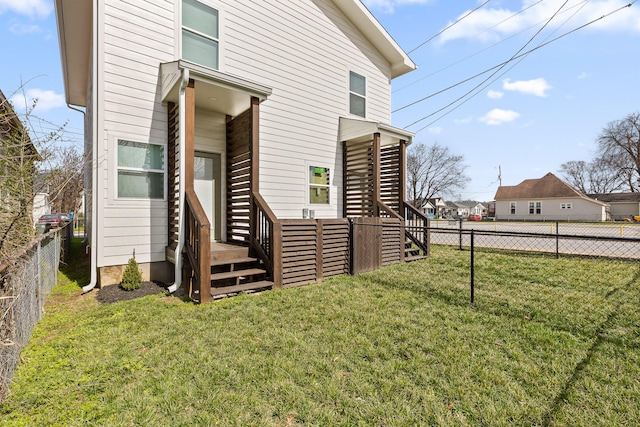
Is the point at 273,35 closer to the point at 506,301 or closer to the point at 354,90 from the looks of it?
the point at 354,90

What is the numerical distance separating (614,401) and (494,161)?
163ft

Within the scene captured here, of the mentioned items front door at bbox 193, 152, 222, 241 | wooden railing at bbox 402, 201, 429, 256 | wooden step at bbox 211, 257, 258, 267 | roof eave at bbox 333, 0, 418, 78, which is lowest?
wooden step at bbox 211, 257, 258, 267

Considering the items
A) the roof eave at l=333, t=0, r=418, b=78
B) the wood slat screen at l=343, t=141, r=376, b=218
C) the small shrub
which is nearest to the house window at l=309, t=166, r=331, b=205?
the wood slat screen at l=343, t=141, r=376, b=218

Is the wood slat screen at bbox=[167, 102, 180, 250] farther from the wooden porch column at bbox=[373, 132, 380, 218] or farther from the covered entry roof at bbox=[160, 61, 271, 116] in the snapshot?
the wooden porch column at bbox=[373, 132, 380, 218]

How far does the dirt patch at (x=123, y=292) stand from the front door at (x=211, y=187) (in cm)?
165

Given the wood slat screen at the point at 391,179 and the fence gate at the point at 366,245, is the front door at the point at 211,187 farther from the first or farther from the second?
the wood slat screen at the point at 391,179

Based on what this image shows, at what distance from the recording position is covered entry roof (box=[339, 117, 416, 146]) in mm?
7318

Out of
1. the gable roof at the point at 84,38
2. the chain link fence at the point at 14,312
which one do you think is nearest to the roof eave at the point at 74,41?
the gable roof at the point at 84,38

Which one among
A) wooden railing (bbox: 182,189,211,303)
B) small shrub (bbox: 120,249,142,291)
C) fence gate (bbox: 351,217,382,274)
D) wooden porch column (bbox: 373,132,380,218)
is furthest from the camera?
wooden porch column (bbox: 373,132,380,218)

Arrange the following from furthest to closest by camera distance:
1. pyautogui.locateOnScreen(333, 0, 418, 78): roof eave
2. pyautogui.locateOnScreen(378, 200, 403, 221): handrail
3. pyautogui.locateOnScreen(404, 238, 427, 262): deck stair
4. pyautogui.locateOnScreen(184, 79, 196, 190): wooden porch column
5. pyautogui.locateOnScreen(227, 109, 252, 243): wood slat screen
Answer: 1. pyautogui.locateOnScreen(333, 0, 418, 78): roof eave
2. pyautogui.locateOnScreen(404, 238, 427, 262): deck stair
3. pyautogui.locateOnScreen(378, 200, 403, 221): handrail
4. pyautogui.locateOnScreen(227, 109, 252, 243): wood slat screen
5. pyautogui.locateOnScreen(184, 79, 196, 190): wooden porch column

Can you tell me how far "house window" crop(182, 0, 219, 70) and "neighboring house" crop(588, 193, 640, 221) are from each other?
48490 mm

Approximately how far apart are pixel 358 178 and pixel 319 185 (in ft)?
3.92

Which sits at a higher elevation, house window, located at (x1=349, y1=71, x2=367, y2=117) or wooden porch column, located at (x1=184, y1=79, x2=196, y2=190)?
house window, located at (x1=349, y1=71, x2=367, y2=117)

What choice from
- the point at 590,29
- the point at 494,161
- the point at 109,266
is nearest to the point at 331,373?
the point at 109,266
